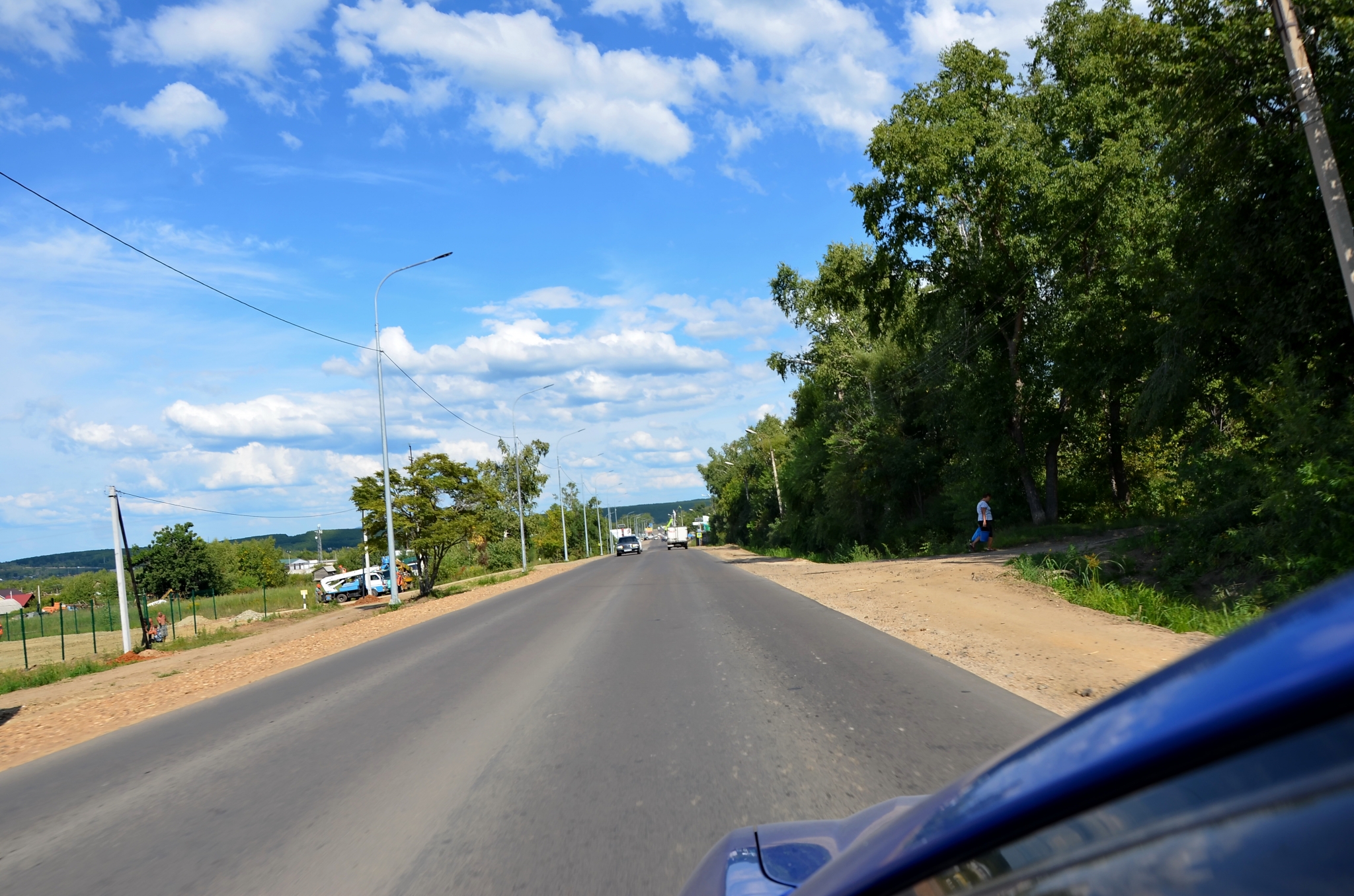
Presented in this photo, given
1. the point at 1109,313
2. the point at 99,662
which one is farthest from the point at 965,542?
the point at 99,662

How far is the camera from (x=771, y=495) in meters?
72.4

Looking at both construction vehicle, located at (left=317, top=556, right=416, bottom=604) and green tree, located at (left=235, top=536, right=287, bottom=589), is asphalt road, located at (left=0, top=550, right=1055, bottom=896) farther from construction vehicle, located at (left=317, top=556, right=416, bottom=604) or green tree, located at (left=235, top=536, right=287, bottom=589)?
green tree, located at (left=235, top=536, right=287, bottom=589)

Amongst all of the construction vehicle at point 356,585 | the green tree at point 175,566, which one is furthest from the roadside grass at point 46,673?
the green tree at point 175,566

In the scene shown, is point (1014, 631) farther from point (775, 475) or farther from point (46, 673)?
point (775, 475)

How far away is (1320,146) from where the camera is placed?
1162 cm

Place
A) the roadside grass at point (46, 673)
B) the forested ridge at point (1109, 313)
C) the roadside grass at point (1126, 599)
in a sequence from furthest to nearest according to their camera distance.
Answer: the roadside grass at point (46, 673), the forested ridge at point (1109, 313), the roadside grass at point (1126, 599)

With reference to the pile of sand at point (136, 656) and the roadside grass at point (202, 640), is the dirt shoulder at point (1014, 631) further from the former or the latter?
the roadside grass at point (202, 640)

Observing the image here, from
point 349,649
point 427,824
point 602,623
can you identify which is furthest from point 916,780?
point 349,649

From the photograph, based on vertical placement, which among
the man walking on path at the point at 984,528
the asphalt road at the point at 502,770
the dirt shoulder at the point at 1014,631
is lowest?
the dirt shoulder at the point at 1014,631

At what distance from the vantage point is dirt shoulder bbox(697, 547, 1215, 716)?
792cm

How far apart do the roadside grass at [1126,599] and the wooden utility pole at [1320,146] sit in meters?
4.42

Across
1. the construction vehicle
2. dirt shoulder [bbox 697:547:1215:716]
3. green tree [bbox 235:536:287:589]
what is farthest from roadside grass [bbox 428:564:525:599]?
green tree [bbox 235:536:287:589]

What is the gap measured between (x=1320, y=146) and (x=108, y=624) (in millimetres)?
52306

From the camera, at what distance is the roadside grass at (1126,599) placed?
10273 mm
